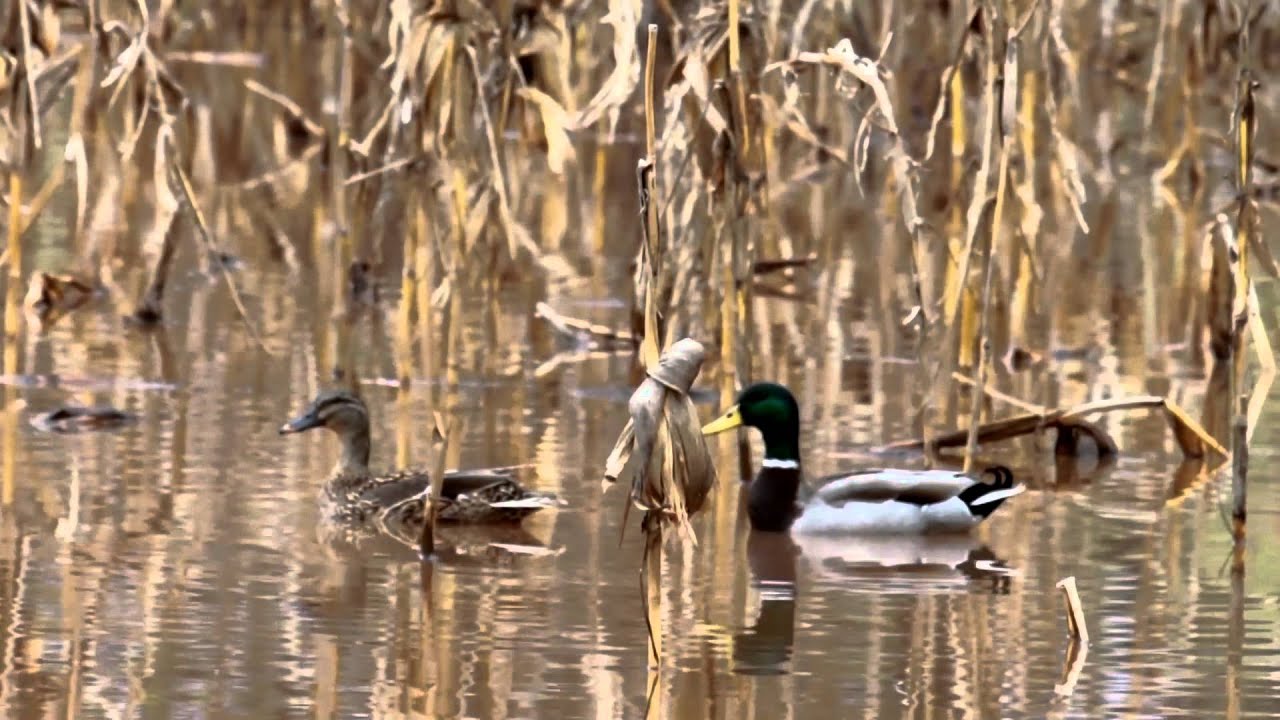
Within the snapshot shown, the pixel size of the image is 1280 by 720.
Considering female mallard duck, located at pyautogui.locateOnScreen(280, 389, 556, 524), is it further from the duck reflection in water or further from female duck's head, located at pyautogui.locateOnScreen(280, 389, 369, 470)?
the duck reflection in water

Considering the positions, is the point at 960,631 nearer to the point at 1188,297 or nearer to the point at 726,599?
the point at 726,599

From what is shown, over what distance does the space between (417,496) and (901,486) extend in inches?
60.1

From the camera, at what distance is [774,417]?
33.7 feet

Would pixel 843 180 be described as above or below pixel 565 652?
above

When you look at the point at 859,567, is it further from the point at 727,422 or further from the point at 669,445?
the point at 669,445

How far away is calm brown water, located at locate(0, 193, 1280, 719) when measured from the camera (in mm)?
7324

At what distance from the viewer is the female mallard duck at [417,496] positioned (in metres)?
9.62

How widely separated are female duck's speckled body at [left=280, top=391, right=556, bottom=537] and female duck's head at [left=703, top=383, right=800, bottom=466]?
82cm

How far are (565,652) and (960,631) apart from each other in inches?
45.7

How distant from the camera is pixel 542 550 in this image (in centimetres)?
934

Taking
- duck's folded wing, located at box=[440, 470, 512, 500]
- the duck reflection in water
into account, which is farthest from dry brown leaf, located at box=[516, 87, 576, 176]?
the duck reflection in water

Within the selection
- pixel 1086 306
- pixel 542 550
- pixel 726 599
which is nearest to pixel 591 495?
pixel 542 550

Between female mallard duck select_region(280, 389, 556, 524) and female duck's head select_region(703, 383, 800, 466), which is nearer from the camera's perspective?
female mallard duck select_region(280, 389, 556, 524)

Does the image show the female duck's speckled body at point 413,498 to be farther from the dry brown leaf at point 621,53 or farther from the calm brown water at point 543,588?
the dry brown leaf at point 621,53
